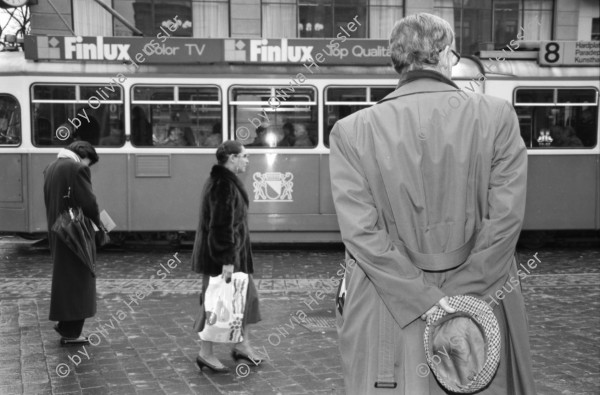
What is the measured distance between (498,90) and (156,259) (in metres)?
6.64

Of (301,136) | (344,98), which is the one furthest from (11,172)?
(344,98)

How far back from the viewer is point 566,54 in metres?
12.3

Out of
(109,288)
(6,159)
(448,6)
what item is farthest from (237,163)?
(448,6)

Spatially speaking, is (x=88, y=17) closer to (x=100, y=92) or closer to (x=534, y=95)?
(x=100, y=92)

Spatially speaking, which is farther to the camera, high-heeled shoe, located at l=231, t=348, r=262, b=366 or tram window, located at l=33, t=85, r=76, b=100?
tram window, located at l=33, t=85, r=76, b=100

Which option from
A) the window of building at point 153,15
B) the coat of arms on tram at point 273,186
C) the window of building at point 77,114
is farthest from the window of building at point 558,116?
the window of building at point 153,15

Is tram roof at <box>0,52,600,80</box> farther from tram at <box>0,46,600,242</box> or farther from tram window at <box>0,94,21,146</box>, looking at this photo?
tram window at <box>0,94,21,146</box>

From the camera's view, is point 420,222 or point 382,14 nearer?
point 420,222

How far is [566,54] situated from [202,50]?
21.1 ft

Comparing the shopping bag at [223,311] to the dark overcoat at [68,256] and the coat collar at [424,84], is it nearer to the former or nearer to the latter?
the dark overcoat at [68,256]

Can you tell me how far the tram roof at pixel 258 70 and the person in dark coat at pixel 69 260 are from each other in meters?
5.64

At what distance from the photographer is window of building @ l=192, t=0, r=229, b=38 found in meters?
20.8

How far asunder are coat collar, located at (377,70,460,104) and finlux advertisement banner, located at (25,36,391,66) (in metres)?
9.57

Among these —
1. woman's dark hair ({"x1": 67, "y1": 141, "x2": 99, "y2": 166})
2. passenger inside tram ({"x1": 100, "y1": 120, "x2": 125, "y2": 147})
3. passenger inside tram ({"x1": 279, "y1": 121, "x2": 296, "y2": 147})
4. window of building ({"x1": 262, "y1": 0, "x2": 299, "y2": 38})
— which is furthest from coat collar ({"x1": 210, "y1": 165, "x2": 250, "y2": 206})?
window of building ({"x1": 262, "y1": 0, "x2": 299, "y2": 38})
